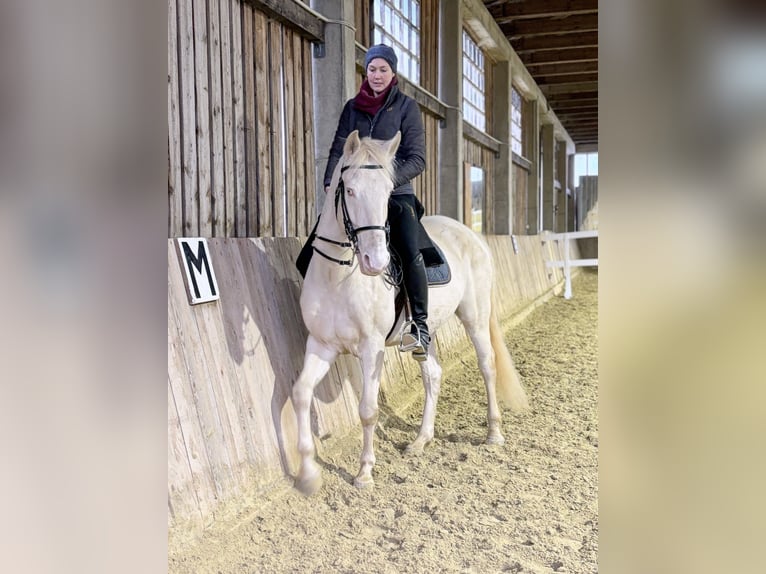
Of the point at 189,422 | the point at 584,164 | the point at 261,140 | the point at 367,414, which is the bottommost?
the point at 367,414

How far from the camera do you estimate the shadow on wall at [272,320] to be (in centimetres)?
283

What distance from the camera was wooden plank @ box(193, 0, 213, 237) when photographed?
3.44 meters

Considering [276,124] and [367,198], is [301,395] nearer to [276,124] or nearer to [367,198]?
[367,198]

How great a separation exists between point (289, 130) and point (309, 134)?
273mm

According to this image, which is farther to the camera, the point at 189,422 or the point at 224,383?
the point at 224,383

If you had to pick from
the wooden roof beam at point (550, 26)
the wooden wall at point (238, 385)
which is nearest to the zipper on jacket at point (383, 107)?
the wooden wall at point (238, 385)

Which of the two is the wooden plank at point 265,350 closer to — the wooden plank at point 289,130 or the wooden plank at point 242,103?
the wooden plank at point 242,103

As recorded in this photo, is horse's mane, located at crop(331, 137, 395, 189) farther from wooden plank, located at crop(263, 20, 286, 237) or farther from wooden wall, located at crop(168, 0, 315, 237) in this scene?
wooden plank, located at crop(263, 20, 286, 237)

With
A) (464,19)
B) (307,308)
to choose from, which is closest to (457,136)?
(464,19)

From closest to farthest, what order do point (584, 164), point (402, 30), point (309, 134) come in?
point (309, 134) → point (402, 30) → point (584, 164)

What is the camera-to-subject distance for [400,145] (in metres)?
3.00

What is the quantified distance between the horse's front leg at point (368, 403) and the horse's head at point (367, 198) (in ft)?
2.03

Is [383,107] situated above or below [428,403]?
above

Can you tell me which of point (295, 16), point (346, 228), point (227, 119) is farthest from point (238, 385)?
point (295, 16)
